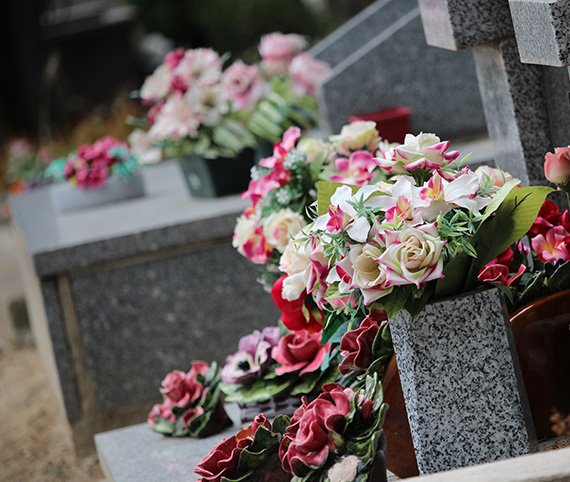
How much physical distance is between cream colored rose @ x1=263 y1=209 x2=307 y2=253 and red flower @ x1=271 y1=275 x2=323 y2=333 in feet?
0.48

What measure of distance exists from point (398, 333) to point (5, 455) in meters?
2.77

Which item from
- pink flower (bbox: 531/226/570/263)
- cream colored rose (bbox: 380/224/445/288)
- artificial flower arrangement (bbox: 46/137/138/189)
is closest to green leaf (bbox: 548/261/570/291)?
pink flower (bbox: 531/226/570/263)

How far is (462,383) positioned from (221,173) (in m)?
2.41

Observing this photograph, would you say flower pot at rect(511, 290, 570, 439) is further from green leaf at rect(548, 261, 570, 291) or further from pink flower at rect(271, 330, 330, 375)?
pink flower at rect(271, 330, 330, 375)

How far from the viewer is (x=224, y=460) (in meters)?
1.64

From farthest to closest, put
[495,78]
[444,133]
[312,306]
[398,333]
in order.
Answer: [444,133] < [495,78] < [312,306] < [398,333]

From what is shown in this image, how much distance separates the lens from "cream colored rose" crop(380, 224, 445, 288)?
1.42 m

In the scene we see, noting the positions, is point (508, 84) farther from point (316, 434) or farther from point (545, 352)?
point (316, 434)

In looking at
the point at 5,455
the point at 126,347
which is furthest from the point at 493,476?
the point at 5,455

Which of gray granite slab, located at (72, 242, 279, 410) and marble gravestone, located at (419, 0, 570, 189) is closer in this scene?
marble gravestone, located at (419, 0, 570, 189)

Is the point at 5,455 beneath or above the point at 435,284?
beneath

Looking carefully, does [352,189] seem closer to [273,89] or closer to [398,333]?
[398,333]

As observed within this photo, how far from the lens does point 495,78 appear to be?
2.23m

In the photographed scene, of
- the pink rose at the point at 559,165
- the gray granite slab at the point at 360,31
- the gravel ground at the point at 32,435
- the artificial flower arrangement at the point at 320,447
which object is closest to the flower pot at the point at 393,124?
the gray granite slab at the point at 360,31
